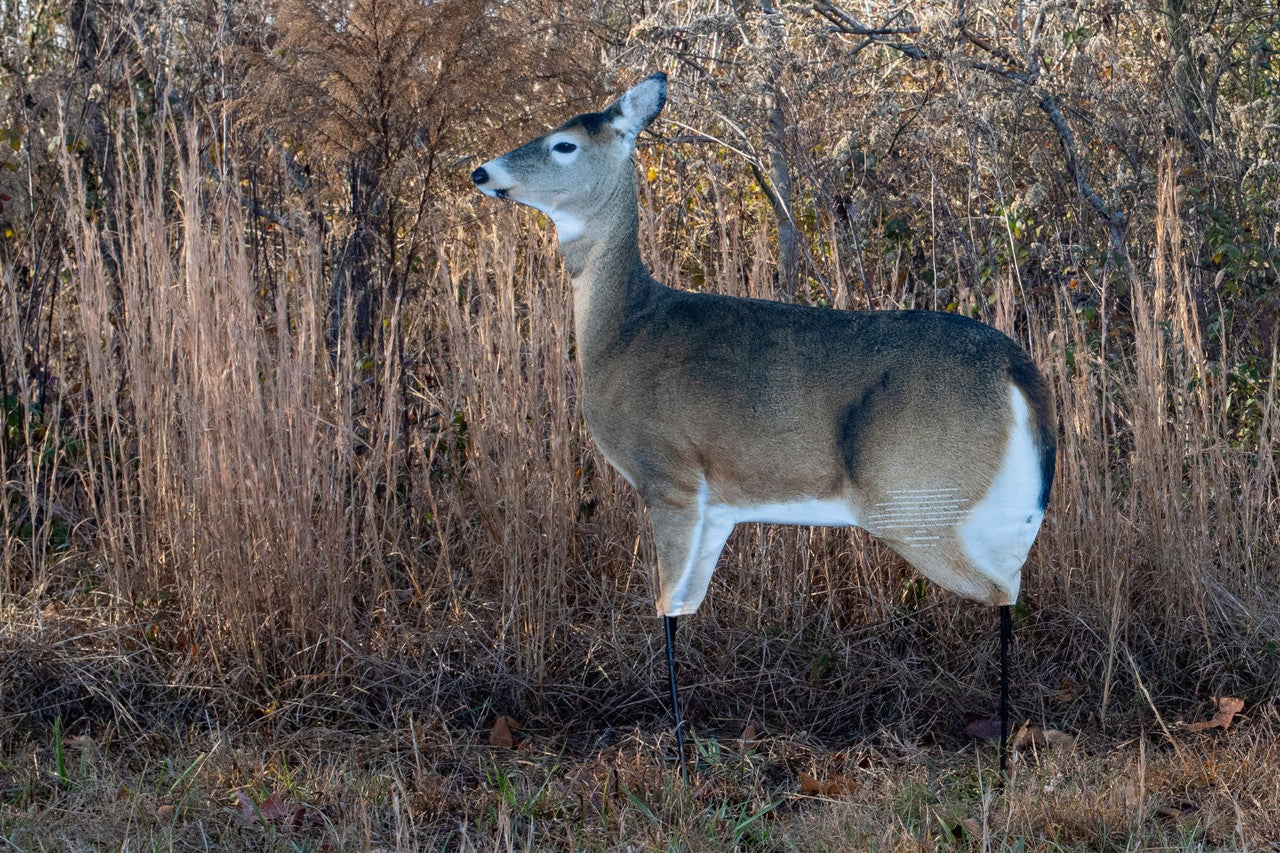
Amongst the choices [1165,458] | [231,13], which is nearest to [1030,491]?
[1165,458]

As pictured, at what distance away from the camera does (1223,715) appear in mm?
3285

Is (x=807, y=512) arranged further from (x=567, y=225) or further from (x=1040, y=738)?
(x=1040, y=738)

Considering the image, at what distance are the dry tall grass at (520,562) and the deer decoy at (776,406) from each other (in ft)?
3.15

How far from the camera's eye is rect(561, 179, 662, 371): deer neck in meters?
2.67

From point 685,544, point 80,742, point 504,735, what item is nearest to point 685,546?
point 685,544

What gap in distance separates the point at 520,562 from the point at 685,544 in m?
1.23

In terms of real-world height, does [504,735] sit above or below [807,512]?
below

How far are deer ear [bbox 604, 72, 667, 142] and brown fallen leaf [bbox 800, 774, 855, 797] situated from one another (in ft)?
Answer: 5.14

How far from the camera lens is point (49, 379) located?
4.76 meters

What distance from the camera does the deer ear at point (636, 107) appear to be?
2570 mm

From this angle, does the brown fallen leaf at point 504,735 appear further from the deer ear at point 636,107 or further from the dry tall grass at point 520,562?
the deer ear at point 636,107

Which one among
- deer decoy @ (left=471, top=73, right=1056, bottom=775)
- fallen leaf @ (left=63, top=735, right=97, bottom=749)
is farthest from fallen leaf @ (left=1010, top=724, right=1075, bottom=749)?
fallen leaf @ (left=63, top=735, right=97, bottom=749)

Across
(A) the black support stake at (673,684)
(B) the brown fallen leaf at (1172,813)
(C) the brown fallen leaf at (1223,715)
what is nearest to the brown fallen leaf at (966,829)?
(B) the brown fallen leaf at (1172,813)

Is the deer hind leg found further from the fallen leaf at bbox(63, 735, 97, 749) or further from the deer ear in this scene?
the fallen leaf at bbox(63, 735, 97, 749)
